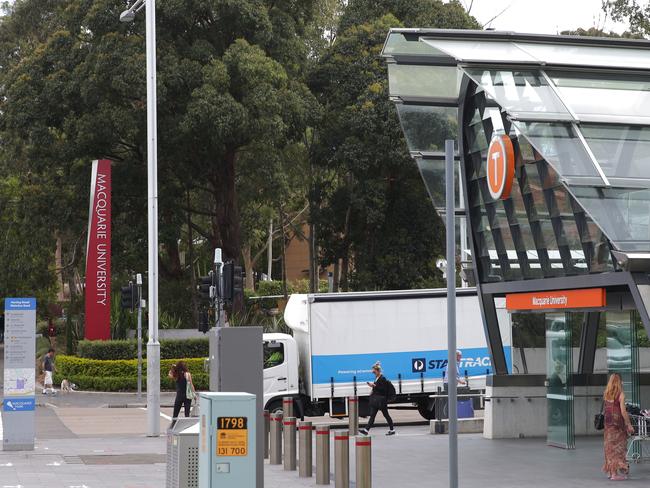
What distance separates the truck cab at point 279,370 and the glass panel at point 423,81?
818 centimetres

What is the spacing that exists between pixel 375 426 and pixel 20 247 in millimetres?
37125

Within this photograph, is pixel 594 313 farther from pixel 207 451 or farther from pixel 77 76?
pixel 77 76

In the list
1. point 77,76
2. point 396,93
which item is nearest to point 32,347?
point 396,93

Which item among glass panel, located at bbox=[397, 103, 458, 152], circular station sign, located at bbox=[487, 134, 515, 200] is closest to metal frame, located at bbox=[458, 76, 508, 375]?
glass panel, located at bbox=[397, 103, 458, 152]

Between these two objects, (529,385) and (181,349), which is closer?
(529,385)

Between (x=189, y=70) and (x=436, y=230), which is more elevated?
Result: (x=189, y=70)

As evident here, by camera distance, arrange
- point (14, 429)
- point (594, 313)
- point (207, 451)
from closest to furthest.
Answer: point (207, 451) < point (14, 429) < point (594, 313)

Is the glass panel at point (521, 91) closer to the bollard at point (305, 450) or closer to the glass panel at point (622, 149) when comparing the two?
the glass panel at point (622, 149)

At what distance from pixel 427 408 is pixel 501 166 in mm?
10705

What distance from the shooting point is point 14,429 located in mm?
21312

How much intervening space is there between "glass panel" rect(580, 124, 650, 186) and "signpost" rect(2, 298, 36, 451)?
11.0 m

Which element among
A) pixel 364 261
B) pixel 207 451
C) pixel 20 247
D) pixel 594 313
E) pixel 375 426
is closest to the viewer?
pixel 207 451

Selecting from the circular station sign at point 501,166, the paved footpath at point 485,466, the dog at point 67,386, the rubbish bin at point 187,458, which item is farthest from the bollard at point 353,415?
the dog at point 67,386

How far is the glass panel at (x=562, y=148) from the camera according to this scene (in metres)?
17.2
